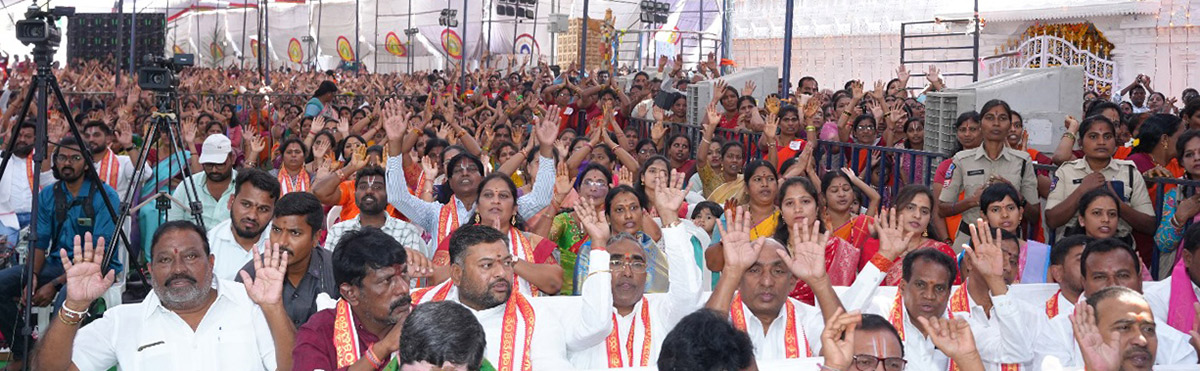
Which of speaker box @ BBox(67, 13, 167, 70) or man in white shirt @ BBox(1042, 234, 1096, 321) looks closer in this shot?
man in white shirt @ BBox(1042, 234, 1096, 321)

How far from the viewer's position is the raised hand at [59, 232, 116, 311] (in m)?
4.41

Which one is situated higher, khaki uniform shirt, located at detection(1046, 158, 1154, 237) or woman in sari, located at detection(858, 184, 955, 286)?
khaki uniform shirt, located at detection(1046, 158, 1154, 237)

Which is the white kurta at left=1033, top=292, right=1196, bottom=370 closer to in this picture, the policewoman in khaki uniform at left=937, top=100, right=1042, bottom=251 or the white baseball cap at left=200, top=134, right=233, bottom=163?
the policewoman in khaki uniform at left=937, top=100, right=1042, bottom=251

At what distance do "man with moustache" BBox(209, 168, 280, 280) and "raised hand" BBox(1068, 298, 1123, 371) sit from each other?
11.6ft

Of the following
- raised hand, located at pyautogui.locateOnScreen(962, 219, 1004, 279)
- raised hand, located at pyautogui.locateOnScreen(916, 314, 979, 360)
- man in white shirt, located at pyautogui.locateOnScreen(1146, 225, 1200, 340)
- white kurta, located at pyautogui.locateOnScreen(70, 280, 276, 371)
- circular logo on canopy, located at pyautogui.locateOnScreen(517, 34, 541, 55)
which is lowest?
white kurta, located at pyautogui.locateOnScreen(70, 280, 276, 371)

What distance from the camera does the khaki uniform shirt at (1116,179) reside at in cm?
684

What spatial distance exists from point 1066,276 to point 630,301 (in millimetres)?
1907

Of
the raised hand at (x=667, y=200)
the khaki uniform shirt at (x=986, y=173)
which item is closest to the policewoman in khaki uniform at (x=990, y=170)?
the khaki uniform shirt at (x=986, y=173)

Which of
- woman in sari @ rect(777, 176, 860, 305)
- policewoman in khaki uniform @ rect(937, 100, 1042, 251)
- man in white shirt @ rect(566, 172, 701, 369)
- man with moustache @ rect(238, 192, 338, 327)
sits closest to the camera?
man in white shirt @ rect(566, 172, 701, 369)

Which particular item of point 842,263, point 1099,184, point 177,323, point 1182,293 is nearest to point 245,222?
point 177,323

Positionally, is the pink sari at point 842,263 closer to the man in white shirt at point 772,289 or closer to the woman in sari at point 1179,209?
the man in white shirt at point 772,289

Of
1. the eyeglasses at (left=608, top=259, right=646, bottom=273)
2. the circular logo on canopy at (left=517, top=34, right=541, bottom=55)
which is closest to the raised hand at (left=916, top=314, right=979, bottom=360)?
the eyeglasses at (left=608, top=259, right=646, bottom=273)

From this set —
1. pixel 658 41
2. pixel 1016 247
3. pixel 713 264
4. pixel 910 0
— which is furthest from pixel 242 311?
pixel 658 41

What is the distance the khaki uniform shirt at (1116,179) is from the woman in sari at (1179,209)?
10cm
